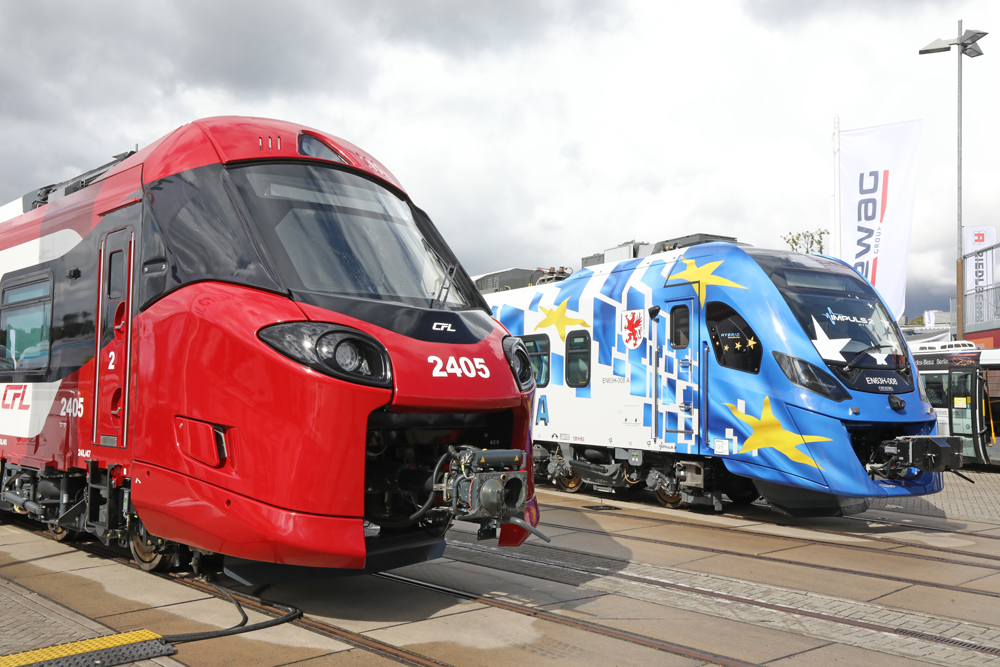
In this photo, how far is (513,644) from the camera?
5.20 metres

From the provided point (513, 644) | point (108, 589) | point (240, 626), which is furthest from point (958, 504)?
A: point (108, 589)

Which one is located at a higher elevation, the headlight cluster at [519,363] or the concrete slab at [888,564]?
the headlight cluster at [519,363]

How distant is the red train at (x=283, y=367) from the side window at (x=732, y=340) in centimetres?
474

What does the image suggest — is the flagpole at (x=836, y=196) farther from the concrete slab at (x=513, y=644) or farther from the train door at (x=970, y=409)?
the concrete slab at (x=513, y=644)

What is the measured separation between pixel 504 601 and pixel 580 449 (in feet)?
23.4

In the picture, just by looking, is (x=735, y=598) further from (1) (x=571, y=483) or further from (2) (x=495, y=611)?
(1) (x=571, y=483)

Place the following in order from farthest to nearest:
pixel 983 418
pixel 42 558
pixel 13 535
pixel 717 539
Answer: pixel 983 418, pixel 717 539, pixel 13 535, pixel 42 558

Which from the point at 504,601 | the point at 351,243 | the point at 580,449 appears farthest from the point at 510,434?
the point at 580,449

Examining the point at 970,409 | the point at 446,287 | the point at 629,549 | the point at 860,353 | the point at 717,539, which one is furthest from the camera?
the point at 970,409

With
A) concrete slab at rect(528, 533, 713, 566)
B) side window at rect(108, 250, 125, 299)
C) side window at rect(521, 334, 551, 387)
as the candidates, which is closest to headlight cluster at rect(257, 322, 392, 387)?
side window at rect(108, 250, 125, 299)

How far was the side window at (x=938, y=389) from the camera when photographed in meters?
18.8

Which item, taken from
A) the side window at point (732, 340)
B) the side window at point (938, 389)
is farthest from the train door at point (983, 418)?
the side window at point (732, 340)

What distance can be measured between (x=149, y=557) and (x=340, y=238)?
3.31 metres

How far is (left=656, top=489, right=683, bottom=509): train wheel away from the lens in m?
12.0
